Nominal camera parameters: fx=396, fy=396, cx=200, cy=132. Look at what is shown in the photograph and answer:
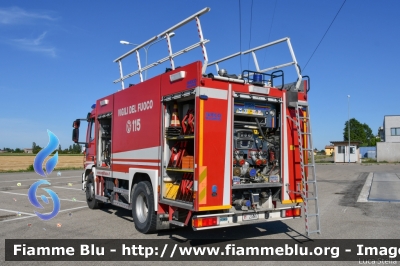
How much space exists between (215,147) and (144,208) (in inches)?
103

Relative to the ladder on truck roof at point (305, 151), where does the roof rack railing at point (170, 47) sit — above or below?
above

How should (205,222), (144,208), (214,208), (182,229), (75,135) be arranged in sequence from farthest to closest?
(75,135) < (182,229) < (144,208) < (214,208) < (205,222)

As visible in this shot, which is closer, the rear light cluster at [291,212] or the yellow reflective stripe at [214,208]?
the yellow reflective stripe at [214,208]

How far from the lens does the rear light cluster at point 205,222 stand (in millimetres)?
6422

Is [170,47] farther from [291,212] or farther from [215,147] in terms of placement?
[291,212]

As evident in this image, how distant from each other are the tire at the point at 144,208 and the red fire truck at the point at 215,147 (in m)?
0.02

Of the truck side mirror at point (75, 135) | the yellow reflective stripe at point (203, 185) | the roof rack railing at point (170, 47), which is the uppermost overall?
the roof rack railing at point (170, 47)

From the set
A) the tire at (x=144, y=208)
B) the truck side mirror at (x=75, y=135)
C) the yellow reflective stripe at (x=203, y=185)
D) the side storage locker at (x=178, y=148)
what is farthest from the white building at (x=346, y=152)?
the yellow reflective stripe at (x=203, y=185)

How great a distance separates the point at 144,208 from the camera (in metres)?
8.40

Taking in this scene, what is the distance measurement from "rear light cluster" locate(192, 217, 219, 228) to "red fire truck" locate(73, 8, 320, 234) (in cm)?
2

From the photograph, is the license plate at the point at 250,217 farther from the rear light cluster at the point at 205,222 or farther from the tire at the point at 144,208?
the tire at the point at 144,208

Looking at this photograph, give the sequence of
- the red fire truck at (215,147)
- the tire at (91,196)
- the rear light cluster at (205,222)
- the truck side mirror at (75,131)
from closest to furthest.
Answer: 1. the rear light cluster at (205,222)
2. the red fire truck at (215,147)
3. the tire at (91,196)
4. the truck side mirror at (75,131)

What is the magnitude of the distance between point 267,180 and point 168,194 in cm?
192

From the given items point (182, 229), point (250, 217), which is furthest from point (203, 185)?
point (182, 229)
